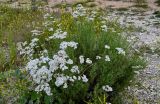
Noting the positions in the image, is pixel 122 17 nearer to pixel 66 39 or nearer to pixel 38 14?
pixel 38 14

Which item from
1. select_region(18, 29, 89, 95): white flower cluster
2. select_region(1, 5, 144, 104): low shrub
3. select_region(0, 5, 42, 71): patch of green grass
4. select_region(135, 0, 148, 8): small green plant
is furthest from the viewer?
select_region(135, 0, 148, 8): small green plant

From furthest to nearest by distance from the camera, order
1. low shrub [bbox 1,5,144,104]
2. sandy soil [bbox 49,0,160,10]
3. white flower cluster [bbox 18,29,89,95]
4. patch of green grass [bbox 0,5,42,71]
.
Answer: sandy soil [bbox 49,0,160,10]
patch of green grass [bbox 0,5,42,71]
low shrub [bbox 1,5,144,104]
white flower cluster [bbox 18,29,89,95]

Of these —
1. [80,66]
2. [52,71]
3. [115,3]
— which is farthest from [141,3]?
[52,71]

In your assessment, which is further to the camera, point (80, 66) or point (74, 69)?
point (80, 66)

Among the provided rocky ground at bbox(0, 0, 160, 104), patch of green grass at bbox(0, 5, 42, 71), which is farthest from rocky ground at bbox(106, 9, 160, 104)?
patch of green grass at bbox(0, 5, 42, 71)

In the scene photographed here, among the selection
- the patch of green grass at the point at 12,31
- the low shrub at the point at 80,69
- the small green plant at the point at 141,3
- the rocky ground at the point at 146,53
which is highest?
the low shrub at the point at 80,69

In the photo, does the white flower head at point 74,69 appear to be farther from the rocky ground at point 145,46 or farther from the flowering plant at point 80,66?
the rocky ground at point 145,46

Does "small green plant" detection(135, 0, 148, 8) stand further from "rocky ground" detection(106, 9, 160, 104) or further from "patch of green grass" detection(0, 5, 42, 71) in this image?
"patch of green grass" detection(0, 5, 42, 71)

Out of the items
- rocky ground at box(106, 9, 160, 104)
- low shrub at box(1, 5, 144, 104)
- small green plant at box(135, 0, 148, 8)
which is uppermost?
low shrub at box(1, 5, 144, 104)

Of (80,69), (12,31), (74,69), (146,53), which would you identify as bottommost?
(146,53)

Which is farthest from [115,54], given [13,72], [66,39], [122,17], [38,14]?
[122,17]

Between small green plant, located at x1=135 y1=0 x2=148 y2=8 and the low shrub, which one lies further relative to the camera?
small green plant, located at x1=135 y1=0 x2=148 y2=8

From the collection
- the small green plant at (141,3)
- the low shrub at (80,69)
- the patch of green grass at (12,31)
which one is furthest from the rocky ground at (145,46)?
the patch of green grass at (12,31)

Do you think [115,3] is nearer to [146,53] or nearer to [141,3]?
[141,3]
